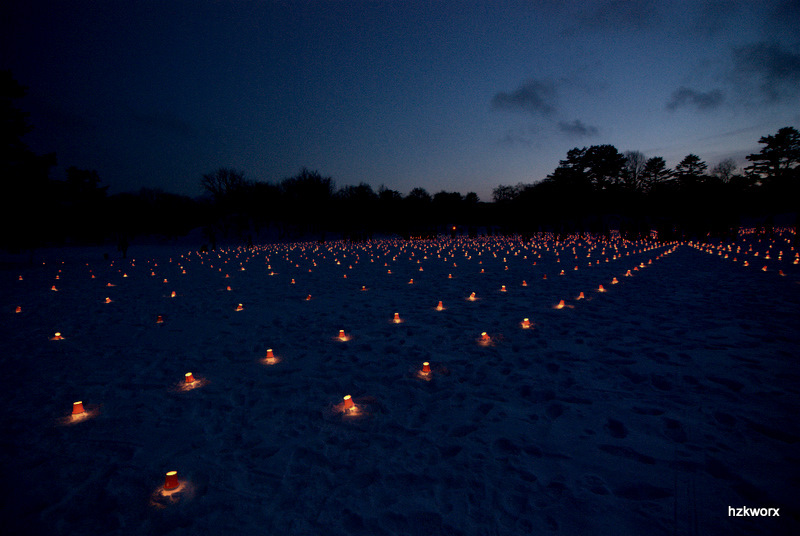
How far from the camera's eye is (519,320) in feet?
22.0

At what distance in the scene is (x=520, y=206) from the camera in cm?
4338

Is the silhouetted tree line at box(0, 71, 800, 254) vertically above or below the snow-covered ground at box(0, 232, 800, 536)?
above

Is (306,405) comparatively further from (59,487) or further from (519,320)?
(519,320)

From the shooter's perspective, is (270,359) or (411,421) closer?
(411,421)

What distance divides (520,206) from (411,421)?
144 feet

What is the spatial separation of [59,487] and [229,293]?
25.3ft

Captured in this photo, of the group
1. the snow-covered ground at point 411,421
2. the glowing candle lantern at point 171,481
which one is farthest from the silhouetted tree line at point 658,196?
the glowing candle lantern at point 171,481

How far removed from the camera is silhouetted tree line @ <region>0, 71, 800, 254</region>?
2883 centimetres

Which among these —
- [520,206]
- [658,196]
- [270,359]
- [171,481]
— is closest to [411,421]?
[171,481]

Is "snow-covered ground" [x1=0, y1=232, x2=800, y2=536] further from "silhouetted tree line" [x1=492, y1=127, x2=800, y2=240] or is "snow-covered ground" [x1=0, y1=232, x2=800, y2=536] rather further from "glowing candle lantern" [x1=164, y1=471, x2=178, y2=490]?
"silhouetted tree line" [x1=492, y1=127, x2=800, y2=240]

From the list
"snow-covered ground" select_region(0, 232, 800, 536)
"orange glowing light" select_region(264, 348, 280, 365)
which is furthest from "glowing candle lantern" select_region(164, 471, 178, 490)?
"orange glowing light" select_region(264, 348, 280, 365)

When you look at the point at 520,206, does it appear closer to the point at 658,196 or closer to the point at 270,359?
the point at 658,196

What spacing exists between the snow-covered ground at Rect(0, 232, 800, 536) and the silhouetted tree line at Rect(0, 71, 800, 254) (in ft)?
76.1

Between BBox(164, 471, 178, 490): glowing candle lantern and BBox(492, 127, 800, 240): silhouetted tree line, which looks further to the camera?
BBox(492, 127, 800, 240): silhouetted tree line
